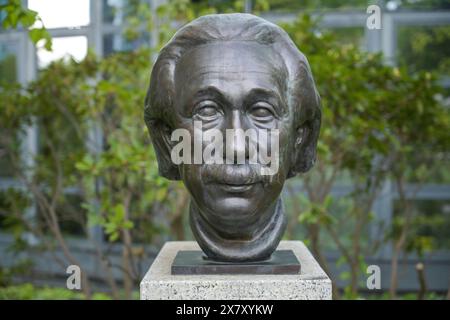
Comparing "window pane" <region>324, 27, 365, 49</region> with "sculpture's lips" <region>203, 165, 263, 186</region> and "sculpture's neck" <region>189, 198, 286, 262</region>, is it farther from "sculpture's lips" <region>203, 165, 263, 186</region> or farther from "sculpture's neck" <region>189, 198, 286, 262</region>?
"sculpture's lips" <region>203, 165, 263, 186</region>

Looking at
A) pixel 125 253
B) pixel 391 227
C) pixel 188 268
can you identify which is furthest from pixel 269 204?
pixel 391 227

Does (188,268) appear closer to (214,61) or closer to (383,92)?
(214,61)

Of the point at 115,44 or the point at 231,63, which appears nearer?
the point at 231,63

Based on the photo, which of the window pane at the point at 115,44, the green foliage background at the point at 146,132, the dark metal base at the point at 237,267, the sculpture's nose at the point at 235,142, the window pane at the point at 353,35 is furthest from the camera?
the window pane at the point at 115,44

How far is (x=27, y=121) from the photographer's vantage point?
4910 millimetres

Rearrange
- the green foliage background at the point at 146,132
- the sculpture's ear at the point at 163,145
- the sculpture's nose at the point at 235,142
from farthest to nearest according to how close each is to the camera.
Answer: the green foliage background at the point at 146,132 < the sculpture's ear at the point at 163,145 < the sculpture's nose at the point at 235,142

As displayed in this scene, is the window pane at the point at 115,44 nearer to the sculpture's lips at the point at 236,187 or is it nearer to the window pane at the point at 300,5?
the window pane at the point at 300,5

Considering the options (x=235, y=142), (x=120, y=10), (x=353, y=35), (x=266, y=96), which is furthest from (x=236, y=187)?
(x=120, y=10)

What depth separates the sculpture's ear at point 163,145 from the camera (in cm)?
267

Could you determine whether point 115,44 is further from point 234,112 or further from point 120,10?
point 234,112

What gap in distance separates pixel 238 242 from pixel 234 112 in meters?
0.60

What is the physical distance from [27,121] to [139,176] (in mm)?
1308

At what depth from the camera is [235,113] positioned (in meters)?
2.35

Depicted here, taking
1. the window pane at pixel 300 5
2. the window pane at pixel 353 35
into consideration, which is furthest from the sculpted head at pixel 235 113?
the window pane at pixel 300 5
